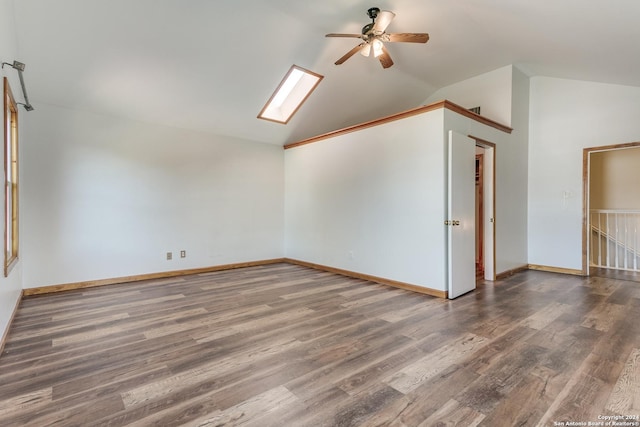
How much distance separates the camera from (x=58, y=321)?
2949 millimetres

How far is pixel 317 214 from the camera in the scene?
5.63 metres

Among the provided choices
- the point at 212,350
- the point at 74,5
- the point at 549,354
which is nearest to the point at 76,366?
the point at 212,350

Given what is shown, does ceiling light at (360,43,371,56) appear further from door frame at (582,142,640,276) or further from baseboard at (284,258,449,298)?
door frame at (582,142,640,276)

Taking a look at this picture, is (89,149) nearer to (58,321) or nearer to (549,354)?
(58,321)

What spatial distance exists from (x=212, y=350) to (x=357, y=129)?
147 inches

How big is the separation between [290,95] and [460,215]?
3.42m

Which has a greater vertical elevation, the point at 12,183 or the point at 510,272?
the point at 12,183

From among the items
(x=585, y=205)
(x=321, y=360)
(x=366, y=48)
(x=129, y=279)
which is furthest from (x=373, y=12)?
(x=129, y=279)

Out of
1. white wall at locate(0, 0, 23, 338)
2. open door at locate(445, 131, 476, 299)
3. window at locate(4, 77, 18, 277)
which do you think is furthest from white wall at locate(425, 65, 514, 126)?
window at locate(4, 77, 18, 277)

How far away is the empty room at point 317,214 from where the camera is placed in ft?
6.22

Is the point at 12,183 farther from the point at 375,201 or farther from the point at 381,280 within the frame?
the point at 381,280

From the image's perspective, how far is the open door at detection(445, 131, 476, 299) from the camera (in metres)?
3.72

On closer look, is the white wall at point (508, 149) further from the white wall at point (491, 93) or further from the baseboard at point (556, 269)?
the baseboard at point (556, 269)

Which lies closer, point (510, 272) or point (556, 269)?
point (510, 272)
